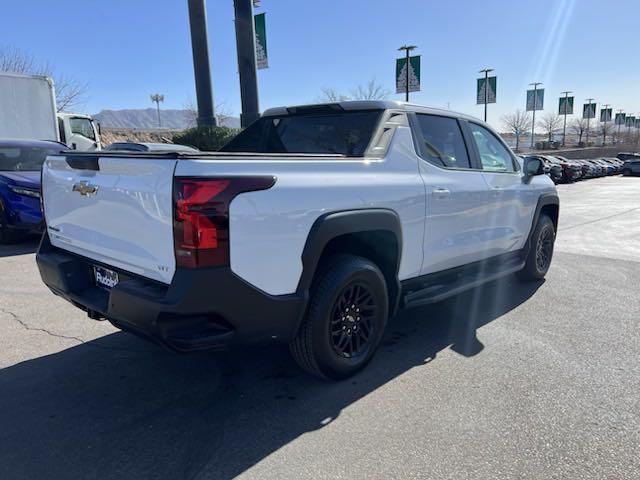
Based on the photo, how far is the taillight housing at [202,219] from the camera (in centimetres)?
240

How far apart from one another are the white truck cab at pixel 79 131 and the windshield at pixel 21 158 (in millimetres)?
8087

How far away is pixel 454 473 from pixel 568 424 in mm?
903

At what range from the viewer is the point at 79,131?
55.4 ft

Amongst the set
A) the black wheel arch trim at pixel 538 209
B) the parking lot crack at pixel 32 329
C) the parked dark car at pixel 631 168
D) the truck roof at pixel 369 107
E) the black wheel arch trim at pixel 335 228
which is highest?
the truck roof at pixel 369 107

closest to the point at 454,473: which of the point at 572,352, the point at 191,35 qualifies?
the point at 572,352

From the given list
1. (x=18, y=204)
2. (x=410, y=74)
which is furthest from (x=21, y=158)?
(x=410, y=74)

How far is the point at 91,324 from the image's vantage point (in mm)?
4367

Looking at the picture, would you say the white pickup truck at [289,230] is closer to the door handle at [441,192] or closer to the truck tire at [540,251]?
the door handle at [441,192]

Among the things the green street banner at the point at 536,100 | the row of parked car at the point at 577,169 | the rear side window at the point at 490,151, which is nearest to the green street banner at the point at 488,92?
the row of parked car at the point at 577,169

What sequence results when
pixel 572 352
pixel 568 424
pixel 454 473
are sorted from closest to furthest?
1. pixel 454 473
2. pixel 568 424
3. pixel 572 352

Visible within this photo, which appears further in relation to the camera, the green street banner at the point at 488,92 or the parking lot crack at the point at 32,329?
the green street banner at the point at 488,92

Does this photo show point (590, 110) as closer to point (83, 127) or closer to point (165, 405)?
point (83, 127)

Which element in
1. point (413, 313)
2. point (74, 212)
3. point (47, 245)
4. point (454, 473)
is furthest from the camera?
point (413, 313)

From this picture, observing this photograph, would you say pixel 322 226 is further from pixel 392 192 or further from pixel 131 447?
pixel 131 447
